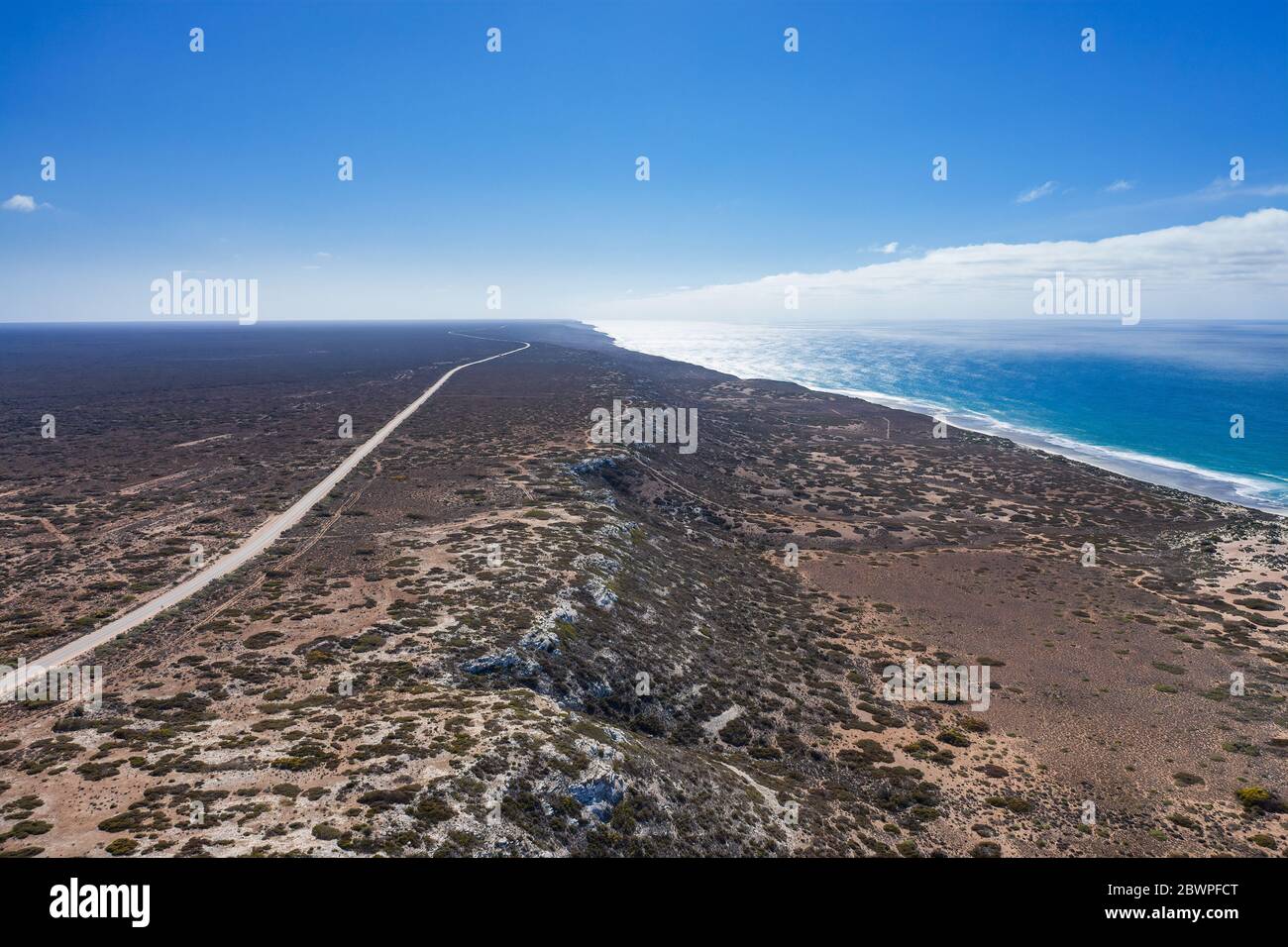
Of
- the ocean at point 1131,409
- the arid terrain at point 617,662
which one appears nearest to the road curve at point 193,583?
the arid terrain at point 617,662

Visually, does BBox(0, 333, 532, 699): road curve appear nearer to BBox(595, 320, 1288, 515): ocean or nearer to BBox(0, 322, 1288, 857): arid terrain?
BBox(0, 322, 1288, 857): arid terrain

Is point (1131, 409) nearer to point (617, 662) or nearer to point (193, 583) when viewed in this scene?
point (617, 662)

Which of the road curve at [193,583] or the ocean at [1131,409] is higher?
the ocean at [1131,409]

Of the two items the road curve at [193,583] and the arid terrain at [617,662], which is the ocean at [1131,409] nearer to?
the arid terrain at [617,662]

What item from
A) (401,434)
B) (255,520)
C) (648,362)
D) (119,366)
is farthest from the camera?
→ (648,362)

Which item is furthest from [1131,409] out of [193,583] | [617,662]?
[193,583]

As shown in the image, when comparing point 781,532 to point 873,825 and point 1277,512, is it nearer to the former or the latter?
point 873,825

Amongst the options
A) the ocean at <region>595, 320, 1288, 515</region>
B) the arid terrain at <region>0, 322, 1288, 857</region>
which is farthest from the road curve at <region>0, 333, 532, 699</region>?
the ocean at <region>595, 320, 1288, 515</region>
